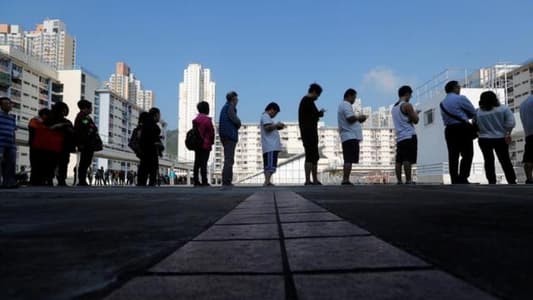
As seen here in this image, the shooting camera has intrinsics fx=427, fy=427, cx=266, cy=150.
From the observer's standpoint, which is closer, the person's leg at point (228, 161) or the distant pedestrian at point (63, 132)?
the person's leg at point (228, 161)

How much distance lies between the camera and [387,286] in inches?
30.4

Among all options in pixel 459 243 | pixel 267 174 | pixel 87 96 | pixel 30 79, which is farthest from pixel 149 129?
pixel 87 96

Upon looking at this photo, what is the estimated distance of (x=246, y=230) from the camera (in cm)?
156

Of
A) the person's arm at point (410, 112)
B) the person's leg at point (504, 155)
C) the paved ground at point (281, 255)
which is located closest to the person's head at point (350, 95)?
the person's arm at point (410, 112)

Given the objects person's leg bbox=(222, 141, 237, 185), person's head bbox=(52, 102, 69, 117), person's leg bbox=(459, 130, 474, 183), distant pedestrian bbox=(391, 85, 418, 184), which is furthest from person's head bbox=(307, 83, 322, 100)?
person's head bbox=(52, 102, 69, 117)

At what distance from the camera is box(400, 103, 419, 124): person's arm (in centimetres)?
631

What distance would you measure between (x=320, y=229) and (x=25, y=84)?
95.4 metres

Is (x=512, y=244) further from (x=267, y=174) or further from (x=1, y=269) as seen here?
(x=267, y=174)

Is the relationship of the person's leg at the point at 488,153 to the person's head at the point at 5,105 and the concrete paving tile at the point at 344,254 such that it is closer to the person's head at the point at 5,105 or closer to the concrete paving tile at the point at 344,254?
the concrete paving tile at the point at 344,254

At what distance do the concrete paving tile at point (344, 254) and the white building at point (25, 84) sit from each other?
271 ft

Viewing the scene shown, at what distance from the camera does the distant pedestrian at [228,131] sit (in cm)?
696

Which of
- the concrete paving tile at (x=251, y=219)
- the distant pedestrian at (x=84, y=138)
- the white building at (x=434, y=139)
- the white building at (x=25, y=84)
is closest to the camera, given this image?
the concrete paving tile at (x=251, y=219)

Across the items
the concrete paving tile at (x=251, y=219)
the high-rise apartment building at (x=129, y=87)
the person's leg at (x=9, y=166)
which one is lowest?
the concrete paving tile at (x=251, y=219)

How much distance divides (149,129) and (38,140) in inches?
70.1
